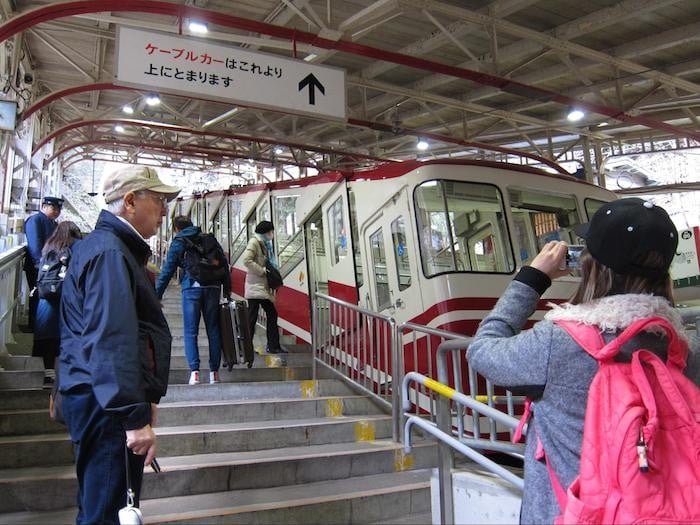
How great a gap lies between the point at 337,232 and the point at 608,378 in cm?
590

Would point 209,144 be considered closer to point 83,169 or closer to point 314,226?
point 83,169

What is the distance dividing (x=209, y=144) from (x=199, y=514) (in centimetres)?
1333

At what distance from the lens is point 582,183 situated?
244 inches

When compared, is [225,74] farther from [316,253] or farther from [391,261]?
[316,253]

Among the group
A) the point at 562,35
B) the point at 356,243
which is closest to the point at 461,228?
the point at 356,243

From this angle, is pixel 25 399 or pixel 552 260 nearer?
pixel 552 260

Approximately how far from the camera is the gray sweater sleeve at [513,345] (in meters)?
1.28

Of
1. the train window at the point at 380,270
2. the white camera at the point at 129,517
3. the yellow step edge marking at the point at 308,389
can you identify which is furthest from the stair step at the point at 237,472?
the train window at the point at 380,270

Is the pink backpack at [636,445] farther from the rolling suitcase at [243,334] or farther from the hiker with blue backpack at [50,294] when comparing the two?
the rolling suitcase at [243,334]

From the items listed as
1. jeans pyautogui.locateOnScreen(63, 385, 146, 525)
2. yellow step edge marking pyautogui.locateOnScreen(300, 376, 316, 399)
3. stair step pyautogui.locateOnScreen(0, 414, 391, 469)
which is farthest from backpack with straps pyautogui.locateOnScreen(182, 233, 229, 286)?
jeans pyautogui.locateOnScreen(63, 385, 146, 525)

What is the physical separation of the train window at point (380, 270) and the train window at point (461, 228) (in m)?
0.74

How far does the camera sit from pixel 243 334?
5.66 m

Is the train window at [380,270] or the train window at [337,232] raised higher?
the train window at [337,232]

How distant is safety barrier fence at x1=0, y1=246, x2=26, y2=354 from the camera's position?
193 inches
